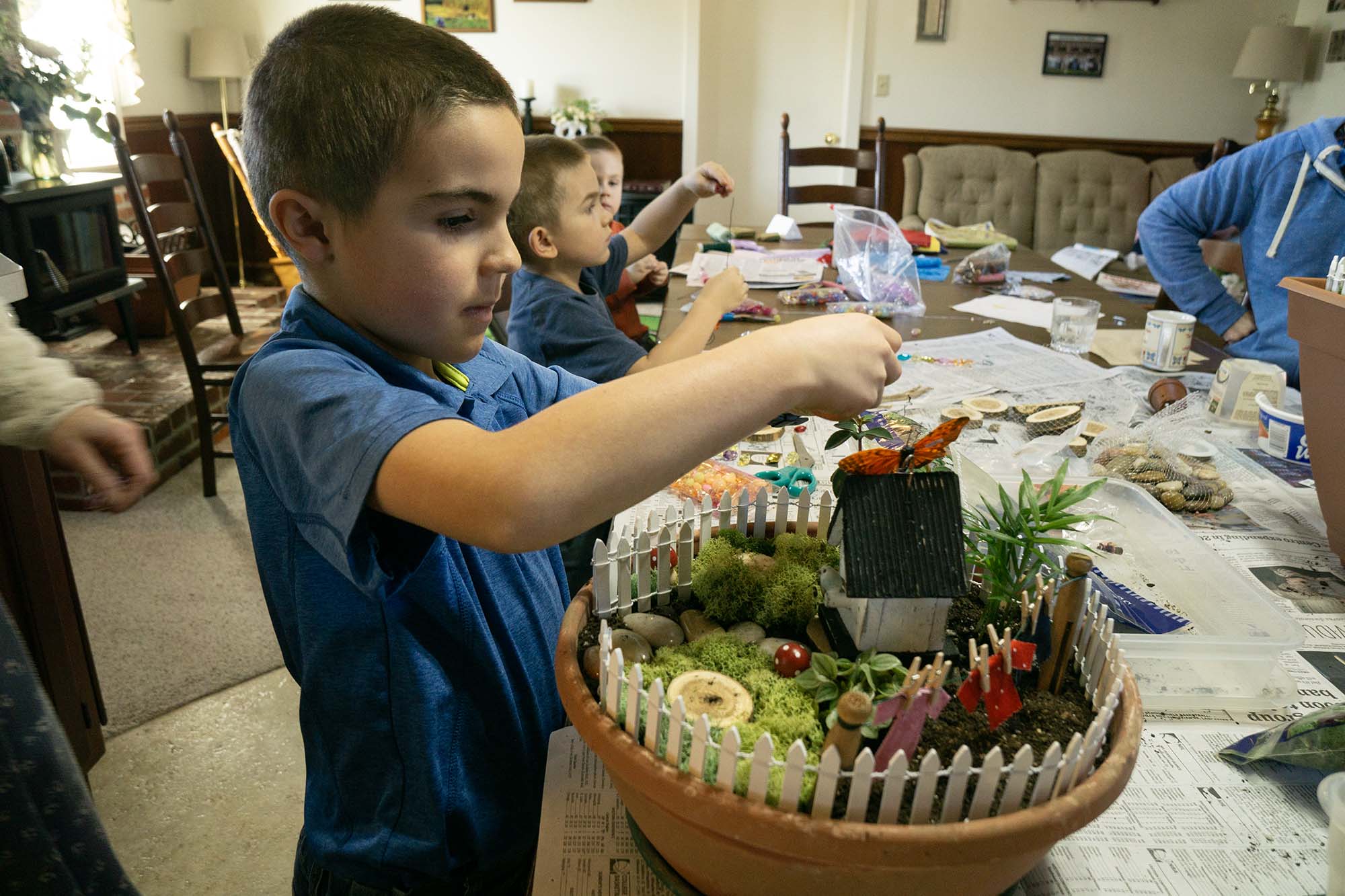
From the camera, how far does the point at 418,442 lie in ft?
1.70

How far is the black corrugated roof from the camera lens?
23.5 inches

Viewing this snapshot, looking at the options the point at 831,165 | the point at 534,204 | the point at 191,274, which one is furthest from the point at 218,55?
the point at 534,204

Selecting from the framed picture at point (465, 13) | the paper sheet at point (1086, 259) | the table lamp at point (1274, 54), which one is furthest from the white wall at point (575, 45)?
the table lamp at point (1274, 54)

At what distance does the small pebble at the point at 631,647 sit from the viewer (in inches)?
24.4

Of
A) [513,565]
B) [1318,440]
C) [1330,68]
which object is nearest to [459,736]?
[513,565]

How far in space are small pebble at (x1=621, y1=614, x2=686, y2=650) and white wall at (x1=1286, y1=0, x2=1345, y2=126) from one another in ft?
18.3

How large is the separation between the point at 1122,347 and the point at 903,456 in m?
1.54

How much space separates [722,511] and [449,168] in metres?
0.35

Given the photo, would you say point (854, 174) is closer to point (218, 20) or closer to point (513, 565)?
point (218, 20)

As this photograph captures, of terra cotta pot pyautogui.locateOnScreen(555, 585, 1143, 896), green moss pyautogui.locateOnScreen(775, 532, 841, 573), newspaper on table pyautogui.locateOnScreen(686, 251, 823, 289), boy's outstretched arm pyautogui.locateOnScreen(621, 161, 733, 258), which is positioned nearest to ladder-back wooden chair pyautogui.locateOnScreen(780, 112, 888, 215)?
newspaper on table pyautogui.locateOnScreen(686, 251, 823, 289)

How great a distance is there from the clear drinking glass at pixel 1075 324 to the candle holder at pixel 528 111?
4.07m

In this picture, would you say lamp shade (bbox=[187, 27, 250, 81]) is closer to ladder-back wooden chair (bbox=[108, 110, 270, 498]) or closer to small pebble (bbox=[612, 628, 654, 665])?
ladder-back wooden chair (bbox=[108, 110, 270, 498])

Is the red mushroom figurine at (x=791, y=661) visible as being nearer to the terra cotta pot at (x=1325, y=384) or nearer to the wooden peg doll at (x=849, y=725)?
the wooden peg doll at (x=849, y=725)

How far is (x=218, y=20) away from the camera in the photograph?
5.48 meters
